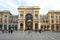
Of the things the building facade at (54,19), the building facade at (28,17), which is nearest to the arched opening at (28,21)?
the building facade at (28,17)

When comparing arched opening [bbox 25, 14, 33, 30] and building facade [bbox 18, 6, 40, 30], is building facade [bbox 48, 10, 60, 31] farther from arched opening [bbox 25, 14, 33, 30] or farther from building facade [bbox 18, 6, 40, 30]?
arched opening [bbox 25, 14, 33, 30]

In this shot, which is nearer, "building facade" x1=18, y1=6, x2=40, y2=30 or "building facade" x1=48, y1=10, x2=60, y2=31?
"building facade" x1=18, y1=6, x2=40, y2=30

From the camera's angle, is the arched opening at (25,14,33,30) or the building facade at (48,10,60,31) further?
the building facade at (48,10,60,31)

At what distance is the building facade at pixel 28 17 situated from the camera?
329ft

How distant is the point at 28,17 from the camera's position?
101125 mm

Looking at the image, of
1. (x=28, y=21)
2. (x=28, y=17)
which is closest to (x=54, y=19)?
(x=28, y=17)

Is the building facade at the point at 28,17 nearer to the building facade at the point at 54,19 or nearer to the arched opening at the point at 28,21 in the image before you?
the arched opening at the point at 28,21

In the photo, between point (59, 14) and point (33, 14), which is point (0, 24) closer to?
point (33, 14)

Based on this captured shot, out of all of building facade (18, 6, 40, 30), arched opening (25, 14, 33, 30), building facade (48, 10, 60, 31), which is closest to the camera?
building facade (18, 6, 40, 30)

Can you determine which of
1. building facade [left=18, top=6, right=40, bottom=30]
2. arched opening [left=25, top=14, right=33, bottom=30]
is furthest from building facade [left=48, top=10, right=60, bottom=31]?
arched opening [left=25, top=14, right=33, bottom=30]

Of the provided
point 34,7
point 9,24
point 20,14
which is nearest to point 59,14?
point 34,7

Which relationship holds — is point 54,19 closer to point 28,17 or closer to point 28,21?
point 28,17

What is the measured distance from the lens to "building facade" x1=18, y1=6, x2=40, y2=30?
100 metres

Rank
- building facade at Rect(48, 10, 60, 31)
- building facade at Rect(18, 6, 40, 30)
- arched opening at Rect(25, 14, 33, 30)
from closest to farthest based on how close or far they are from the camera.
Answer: building facade at Rect(18, 6, 40, 30), arched opening at Rect(25, 14, 33, 30), building facade at Rect(48, 10, 60, 31)
